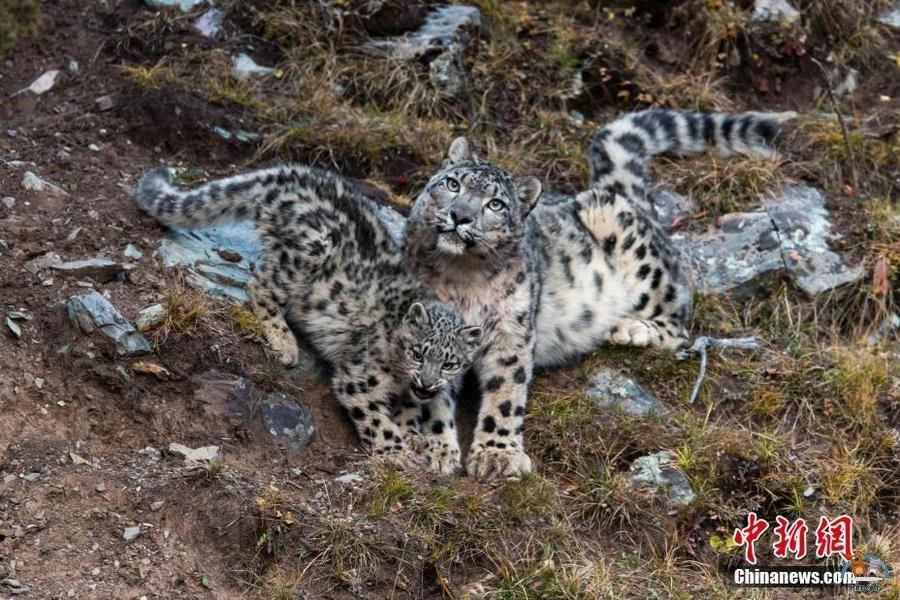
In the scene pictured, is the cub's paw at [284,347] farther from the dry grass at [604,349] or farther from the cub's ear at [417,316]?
the cub's ear at [417,316]

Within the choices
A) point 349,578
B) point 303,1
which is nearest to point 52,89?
point 303,1

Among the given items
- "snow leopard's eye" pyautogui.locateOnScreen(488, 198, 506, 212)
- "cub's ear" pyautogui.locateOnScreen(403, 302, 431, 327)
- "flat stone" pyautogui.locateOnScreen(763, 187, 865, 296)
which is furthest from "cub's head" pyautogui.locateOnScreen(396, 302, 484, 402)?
"flat stone" pyautogui.locateOnScreen(763, 187, 865, 296)

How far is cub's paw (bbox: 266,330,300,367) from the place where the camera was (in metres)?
8.70

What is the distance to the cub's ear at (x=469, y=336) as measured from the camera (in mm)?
8656

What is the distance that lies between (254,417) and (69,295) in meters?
1.47

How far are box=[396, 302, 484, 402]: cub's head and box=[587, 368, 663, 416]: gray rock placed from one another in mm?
1179

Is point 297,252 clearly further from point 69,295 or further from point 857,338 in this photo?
point 857,338

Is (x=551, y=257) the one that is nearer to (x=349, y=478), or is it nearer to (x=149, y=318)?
(x=349, y=478)

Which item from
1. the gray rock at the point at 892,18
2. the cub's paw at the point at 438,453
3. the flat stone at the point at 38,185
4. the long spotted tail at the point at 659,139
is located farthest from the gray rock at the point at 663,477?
the gray rock at the point at 892,18

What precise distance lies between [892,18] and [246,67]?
6.67 metres

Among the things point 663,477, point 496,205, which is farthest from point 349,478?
point 496,205

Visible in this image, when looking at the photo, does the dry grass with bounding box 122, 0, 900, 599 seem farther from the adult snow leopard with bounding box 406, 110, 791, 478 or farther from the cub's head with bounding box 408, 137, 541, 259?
the cub's head with bounding box 408, 137, 541, 259

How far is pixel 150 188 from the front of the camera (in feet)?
30.6

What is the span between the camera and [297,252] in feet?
29.5
